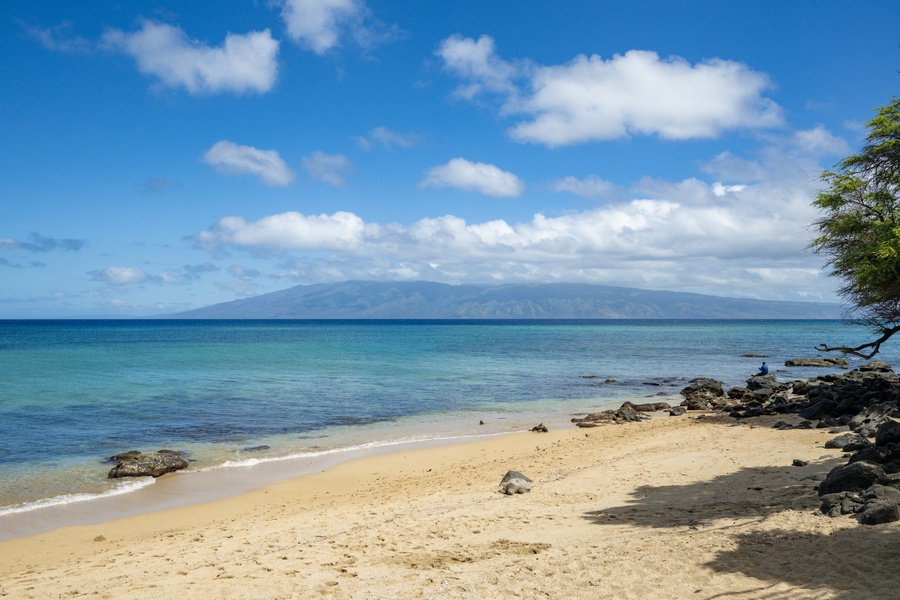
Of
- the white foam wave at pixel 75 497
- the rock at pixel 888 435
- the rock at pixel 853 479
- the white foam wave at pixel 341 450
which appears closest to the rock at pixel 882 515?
the rock at pixel 853 479

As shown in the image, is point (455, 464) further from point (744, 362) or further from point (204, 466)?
point (744, 362)

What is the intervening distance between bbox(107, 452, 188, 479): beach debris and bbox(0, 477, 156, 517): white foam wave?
286mm

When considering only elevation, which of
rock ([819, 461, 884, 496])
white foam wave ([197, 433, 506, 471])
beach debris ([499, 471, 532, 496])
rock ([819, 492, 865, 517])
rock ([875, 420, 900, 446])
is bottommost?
white foam wave ([197, 433, 506, 471])

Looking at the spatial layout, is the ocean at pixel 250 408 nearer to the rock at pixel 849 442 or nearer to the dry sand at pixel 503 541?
the dry sand at pixel 503 541

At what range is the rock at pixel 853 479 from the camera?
1109 centimetres

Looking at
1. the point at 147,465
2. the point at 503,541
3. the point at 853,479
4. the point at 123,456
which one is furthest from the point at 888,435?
the point at 123,456

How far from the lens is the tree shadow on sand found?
25.9 feet

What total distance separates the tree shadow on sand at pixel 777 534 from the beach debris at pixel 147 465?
1284cm

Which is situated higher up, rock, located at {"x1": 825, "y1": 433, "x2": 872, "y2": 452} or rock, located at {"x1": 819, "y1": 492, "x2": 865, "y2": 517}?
rock, located at {"x1": 819, "y1": 492, "x2": 865, "y2": 517}

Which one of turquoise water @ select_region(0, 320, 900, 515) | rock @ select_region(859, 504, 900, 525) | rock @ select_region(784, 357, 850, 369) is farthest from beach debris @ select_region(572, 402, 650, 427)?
rock @ select_region(784, 357, 850, 369)

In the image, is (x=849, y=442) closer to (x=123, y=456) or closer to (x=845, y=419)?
(x=845, y=419)

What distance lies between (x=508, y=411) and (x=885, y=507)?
72.7 feet

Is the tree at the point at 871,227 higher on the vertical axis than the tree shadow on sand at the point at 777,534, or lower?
higher

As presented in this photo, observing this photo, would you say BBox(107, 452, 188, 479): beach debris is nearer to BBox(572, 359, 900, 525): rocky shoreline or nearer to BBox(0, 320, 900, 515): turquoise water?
BBox(0, 320, 900, 515): turquoise water
